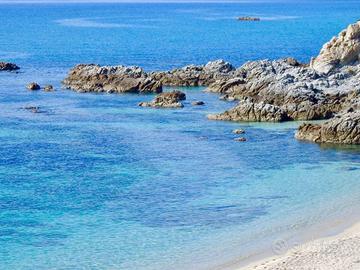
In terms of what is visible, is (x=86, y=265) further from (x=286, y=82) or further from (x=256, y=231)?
(x=286, y=82)

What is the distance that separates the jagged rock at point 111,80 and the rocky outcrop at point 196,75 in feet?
6.21

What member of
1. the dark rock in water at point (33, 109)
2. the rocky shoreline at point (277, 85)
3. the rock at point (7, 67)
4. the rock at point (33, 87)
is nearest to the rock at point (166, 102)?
the rocky shoreline at point (277, 85)

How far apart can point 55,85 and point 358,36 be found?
86.3ft

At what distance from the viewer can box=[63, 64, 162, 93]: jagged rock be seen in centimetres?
6794

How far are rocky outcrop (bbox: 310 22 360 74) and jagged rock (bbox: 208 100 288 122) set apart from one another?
1405 centimetres

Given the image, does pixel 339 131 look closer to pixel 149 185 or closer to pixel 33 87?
pixel 149 185

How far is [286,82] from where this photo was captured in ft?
188

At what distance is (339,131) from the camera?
149ft

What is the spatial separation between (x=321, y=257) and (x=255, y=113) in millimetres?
26710

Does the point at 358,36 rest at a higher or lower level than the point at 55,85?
higher

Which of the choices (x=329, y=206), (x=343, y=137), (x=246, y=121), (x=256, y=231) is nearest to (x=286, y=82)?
(x=246, y=121)

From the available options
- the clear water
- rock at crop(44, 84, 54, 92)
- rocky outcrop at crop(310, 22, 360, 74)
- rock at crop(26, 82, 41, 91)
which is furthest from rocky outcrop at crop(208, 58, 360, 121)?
rock at crop(26, 82, 41, 91)

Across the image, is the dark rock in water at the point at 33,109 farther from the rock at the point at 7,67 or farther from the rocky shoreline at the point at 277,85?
the rock at the point at 7,67

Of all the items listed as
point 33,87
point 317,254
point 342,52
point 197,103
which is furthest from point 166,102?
point 317,254
